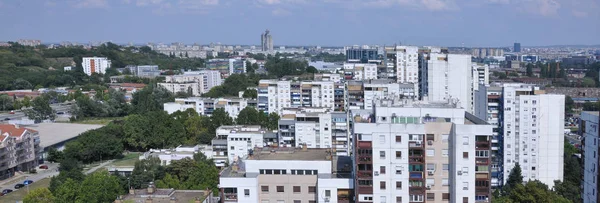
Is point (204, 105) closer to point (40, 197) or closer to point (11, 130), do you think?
point (11, 130)

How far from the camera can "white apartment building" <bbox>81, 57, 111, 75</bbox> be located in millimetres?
55541

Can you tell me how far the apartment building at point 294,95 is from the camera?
24.8m

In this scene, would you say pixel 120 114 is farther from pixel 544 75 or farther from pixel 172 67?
pixel 544 75

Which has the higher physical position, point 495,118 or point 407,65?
point 407,65

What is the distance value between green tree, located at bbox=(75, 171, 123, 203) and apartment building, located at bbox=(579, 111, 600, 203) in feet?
33.0

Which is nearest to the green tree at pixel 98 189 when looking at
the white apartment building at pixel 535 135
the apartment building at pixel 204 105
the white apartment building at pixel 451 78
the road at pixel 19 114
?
the white apartment building at pixel 535 135

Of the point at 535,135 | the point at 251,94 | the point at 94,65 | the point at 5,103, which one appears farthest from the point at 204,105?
the point at 94,65

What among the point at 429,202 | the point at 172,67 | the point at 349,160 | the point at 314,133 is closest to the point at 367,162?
the point at 429,202

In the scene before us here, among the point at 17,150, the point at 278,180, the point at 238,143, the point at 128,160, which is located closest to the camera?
the point at 278,180

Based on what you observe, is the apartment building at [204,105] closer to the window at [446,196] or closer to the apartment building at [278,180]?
the apartment building at [278,180]

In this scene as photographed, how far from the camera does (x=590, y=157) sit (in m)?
8.84

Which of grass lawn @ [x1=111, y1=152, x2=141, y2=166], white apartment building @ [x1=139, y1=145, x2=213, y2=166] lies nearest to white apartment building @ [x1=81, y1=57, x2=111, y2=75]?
grass lawn @ [x1=111, y1=152, x2=141, y2=166]

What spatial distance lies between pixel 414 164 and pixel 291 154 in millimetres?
2733

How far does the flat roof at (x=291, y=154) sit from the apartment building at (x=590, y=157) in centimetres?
393
